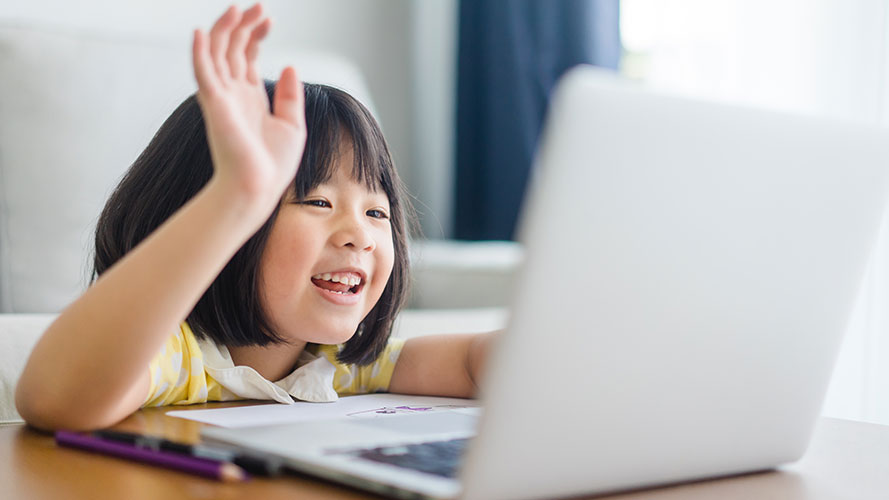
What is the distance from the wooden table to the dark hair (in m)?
0.17

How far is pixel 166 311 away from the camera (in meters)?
0.57

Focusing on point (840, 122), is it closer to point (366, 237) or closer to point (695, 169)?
point (695, 169)

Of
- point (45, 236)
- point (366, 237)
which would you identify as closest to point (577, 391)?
point (366, 237)

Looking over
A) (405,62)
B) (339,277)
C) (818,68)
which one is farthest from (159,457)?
(405,62)

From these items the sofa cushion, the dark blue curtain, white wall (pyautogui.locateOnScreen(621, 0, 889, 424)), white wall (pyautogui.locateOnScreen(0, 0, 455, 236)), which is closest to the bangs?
the sofa cushion

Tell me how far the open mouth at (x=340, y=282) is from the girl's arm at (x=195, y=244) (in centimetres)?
25

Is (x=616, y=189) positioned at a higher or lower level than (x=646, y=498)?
higher

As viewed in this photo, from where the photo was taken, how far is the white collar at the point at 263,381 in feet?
2.77

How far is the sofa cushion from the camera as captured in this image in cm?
146

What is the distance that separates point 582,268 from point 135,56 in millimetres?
1383

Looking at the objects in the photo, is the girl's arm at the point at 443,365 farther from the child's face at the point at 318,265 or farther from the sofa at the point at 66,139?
the sofa at the point at 66,139

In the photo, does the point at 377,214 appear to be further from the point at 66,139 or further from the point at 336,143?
the point at 66,139

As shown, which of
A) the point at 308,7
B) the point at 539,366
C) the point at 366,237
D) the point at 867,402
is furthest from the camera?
the point at 308,7

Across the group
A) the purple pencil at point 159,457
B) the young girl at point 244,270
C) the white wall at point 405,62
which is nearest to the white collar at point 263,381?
the young girl at point 244,270
